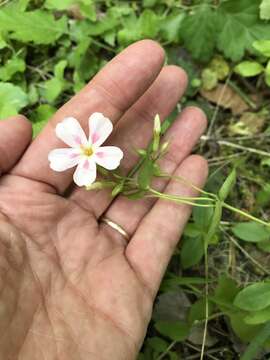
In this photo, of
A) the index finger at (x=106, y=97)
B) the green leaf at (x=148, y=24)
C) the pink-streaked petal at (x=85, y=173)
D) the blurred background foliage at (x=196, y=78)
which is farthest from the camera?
the green leaf at (x=148, y=24)

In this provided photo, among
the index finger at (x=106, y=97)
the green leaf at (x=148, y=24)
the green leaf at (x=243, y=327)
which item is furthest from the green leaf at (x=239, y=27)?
the green leaf at (x=243, y=327)

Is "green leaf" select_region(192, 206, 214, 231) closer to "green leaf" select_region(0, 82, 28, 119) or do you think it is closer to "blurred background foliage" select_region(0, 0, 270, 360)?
"blurred background foliage" select_region(0, 0, 270, 360)

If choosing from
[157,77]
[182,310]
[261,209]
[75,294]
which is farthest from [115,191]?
[261,209]

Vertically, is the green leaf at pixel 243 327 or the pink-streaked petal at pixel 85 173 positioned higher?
the pink-streaked petal at pixel 85 173

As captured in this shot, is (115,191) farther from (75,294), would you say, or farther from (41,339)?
(41,339)

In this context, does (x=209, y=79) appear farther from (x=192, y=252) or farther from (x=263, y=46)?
(x=192, y=252)

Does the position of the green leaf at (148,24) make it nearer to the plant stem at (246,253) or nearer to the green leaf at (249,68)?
the green leaf at (249,68)

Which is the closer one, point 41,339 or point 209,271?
point 41,339
